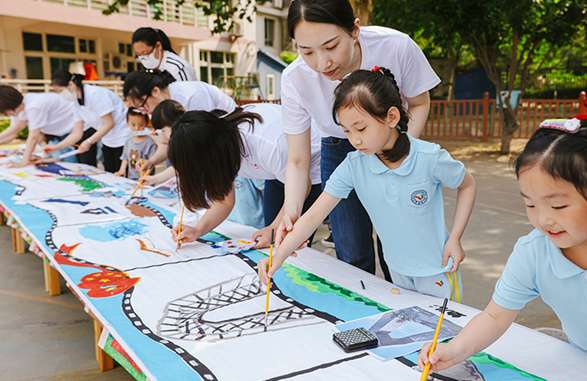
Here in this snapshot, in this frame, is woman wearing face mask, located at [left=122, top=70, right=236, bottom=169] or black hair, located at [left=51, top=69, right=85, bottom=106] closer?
woman wearing face mask, located at [left=122, top=70, right=236, bottom=169]

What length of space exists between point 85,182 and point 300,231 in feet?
7.96

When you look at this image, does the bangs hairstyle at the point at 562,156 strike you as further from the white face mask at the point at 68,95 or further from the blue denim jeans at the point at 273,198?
the white face mask at the point at 68,95

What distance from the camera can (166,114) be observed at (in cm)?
262

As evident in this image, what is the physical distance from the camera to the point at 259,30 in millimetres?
19453

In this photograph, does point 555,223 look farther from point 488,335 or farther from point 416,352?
point 416,352

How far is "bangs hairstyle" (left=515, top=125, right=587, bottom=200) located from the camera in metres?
0.90

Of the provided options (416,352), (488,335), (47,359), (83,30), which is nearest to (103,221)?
(47,359)

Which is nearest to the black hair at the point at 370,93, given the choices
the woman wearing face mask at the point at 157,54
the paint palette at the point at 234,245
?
the paint palette at the point at 234,245

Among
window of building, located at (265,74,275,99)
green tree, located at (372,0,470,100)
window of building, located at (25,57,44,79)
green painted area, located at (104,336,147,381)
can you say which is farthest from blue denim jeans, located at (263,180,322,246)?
window of building, located at (265,74,275,99)

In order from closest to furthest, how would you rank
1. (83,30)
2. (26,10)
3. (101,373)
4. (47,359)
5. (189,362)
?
1. (189,362)
2. (101,373)
3. (47,359)
4. (26,10)
5. (83,30)

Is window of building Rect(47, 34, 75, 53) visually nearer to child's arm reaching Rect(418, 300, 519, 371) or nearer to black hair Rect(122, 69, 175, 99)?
black hair Rect(122, 69, 175, 99)

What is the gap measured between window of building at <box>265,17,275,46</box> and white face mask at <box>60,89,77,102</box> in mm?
16599

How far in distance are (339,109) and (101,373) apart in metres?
1.31

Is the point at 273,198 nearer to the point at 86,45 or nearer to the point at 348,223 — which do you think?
the point at 348,223
